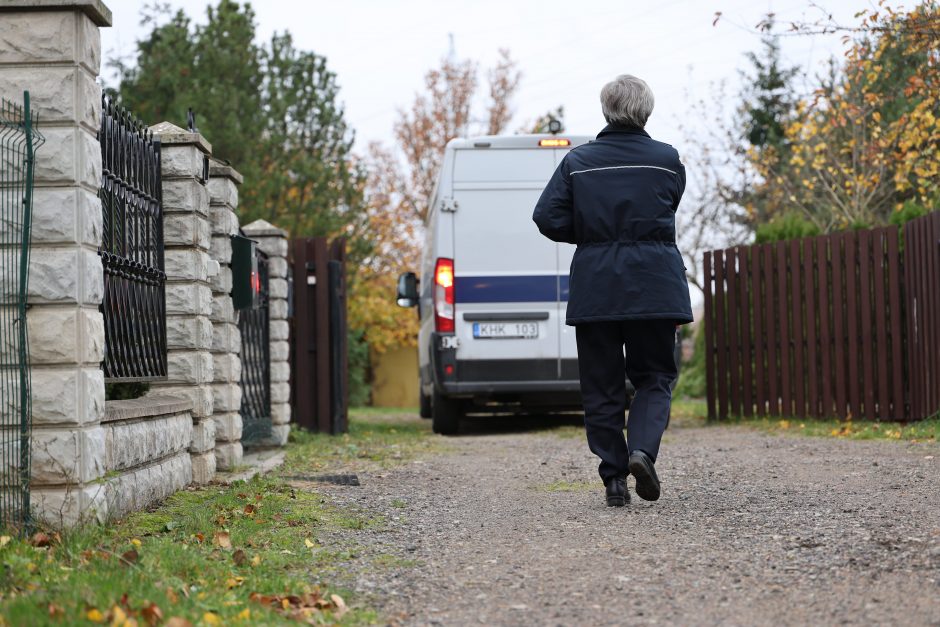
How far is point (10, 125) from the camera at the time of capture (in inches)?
186

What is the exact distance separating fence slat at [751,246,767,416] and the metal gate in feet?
14.0

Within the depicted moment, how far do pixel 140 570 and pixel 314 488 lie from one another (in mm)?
2949

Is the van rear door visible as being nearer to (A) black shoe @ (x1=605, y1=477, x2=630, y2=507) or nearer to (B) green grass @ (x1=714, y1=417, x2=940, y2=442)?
(B) green grass @ (x1=714, y1=417, x2=940, y2=442)

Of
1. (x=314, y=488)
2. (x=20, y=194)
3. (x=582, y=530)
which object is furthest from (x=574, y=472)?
(x=20, y=194)

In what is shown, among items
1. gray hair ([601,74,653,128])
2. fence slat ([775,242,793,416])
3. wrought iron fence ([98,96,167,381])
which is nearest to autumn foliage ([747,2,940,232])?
fence slat ([775,242,793,416])

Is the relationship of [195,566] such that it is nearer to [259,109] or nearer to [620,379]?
[620,379]

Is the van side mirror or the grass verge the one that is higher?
the van side mirror

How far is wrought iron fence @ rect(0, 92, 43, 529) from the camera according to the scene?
462 centimetres

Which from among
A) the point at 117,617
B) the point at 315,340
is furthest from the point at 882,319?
the point at 117,617

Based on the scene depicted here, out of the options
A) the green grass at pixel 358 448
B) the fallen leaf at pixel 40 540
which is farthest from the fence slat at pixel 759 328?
the fallen leaf at pixel 40 540

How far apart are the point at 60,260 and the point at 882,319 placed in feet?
27.4

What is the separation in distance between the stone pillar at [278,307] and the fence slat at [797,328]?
5.05m

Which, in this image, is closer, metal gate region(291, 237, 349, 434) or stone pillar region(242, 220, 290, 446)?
stone pillar region(242, 220, 290, 446)

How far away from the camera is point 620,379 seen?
19.3ft
